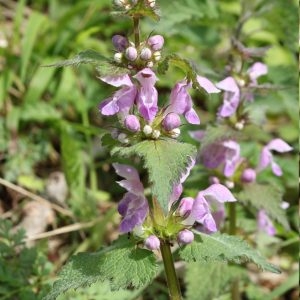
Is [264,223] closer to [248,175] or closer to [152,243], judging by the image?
[248,175]

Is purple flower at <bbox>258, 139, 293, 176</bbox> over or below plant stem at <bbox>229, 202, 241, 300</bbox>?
over

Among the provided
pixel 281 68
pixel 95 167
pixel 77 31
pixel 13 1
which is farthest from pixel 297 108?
pixel 13 1

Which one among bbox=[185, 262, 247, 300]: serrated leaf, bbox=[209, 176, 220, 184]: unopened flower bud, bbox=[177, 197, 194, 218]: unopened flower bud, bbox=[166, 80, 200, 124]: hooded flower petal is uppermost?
bbox=[166, 80, 200, 124]: hooded flower petal

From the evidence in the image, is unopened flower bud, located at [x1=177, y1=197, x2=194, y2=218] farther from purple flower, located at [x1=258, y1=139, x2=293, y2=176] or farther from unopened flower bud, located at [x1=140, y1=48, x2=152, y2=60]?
purple flower, located at [x1=258, y1=139, x2=293, y2=176]

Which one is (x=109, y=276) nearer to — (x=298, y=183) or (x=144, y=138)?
(x=144, y=138)

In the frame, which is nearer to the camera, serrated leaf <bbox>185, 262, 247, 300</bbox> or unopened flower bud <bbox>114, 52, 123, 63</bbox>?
unopened flower bud <bbox>114, 52, 123, 63</bbox>

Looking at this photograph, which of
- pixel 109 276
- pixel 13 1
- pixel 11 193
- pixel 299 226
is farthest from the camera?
pixel 13 1

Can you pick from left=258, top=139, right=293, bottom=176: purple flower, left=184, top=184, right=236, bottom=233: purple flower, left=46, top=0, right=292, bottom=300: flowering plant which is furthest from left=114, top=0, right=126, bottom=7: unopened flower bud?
left=258, top=139, right=293, bottom=176: purple flower

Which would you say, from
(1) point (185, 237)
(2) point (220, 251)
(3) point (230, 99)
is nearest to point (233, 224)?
(3) point (230, 99)
